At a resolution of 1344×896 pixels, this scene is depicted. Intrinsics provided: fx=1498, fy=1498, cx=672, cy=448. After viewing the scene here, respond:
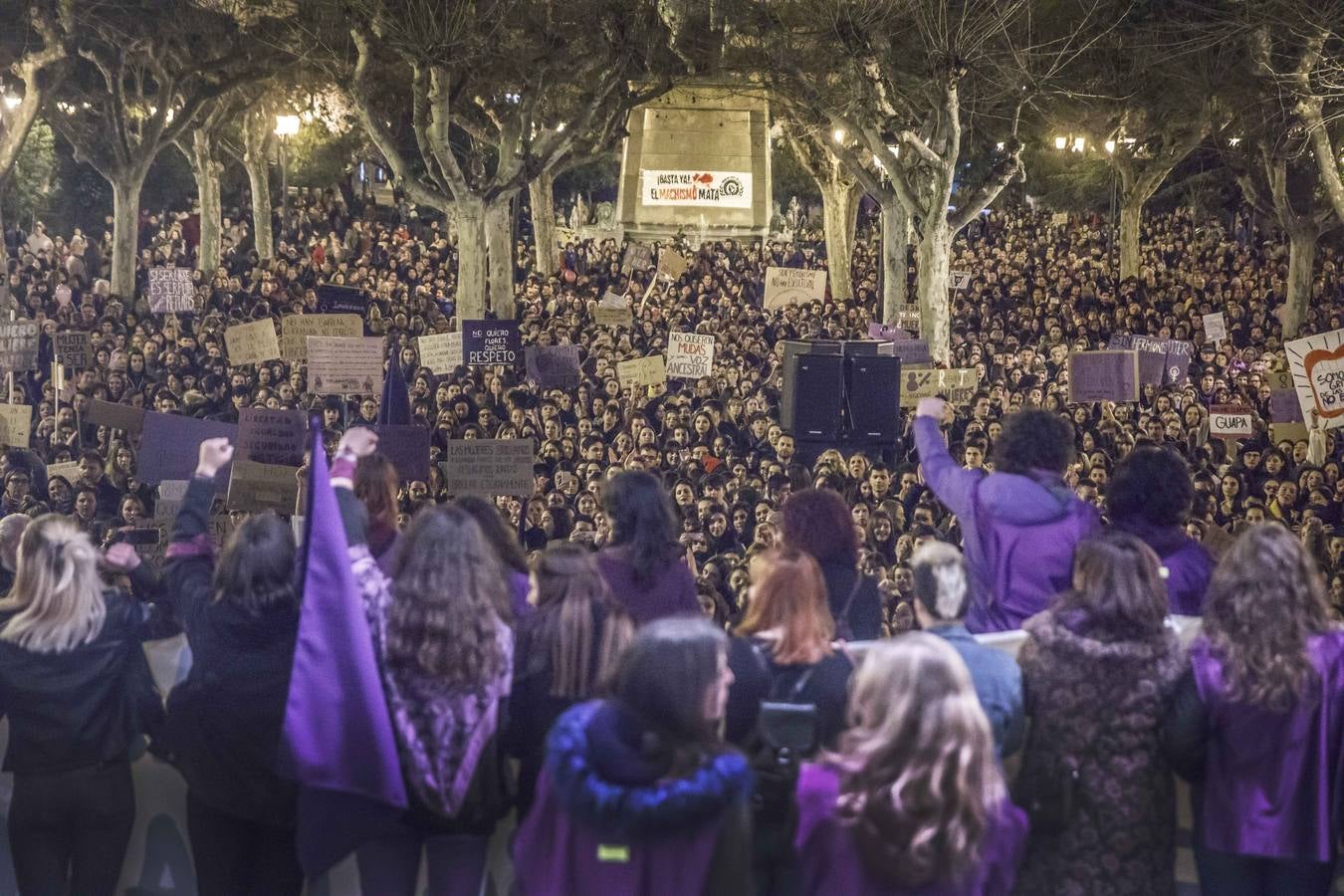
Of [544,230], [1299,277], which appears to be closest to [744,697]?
[1299,277]

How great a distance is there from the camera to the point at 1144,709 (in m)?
3.63

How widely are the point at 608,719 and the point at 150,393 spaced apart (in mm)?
13552

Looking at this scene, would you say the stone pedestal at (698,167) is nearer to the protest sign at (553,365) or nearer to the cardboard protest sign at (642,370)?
the protest sign at (553,365)

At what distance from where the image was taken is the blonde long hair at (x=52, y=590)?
12.7 feet

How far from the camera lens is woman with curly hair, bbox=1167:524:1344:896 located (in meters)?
3.60

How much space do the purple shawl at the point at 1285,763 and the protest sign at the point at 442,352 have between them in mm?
12676

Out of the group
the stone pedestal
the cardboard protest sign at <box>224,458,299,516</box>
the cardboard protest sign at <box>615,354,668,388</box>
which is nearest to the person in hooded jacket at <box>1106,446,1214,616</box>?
the cardboard protest sign at <box>224,458,299,516</box>

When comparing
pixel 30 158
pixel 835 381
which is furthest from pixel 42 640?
pixel 30 158

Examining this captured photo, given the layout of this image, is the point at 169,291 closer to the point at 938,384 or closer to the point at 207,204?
the point at 207,204

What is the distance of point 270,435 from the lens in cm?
973

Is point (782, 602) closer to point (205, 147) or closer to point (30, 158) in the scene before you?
point (205, 147)

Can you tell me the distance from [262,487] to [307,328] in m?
6.34

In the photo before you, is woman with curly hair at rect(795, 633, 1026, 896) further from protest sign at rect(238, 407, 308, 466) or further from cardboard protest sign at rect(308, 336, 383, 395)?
cardboard protest sign at rect(308, 336, 383, 395)

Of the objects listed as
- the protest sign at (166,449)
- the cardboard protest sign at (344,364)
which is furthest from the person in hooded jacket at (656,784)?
the cardboard protest sign at (344,364)
